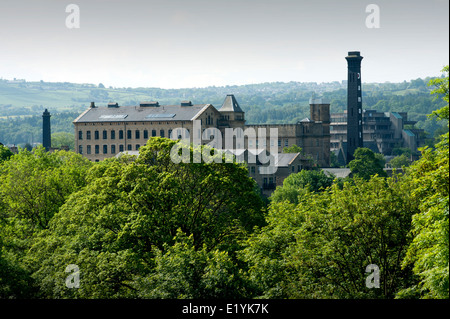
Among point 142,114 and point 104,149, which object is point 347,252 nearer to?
point 142,114

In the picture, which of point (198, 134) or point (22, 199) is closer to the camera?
point (22, 199)

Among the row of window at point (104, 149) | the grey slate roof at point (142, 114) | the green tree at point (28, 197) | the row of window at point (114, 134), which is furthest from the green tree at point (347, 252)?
the row of window at point (104, 149)

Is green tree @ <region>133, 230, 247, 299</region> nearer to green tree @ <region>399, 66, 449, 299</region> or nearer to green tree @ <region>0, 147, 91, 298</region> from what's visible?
green tree @ <region>399, 66, 449, 299</region>

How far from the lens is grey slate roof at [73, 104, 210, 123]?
15212 cm

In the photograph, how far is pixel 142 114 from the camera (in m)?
156

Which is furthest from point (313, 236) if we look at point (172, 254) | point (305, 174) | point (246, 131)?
point (246, 131)

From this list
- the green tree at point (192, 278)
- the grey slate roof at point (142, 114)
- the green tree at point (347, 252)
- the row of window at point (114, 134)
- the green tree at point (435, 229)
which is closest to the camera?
the green tree at point (435, 229)

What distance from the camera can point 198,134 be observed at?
149m

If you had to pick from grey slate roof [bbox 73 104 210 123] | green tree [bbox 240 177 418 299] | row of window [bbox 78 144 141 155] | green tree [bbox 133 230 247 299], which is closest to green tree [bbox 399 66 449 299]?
green tree [bbox 240 177 418 299]

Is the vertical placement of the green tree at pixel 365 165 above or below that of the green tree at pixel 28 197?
below

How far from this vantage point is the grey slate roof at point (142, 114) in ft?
499

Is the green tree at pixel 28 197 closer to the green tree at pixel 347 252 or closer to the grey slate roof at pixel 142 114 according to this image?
the green tree at pixel 347 252
